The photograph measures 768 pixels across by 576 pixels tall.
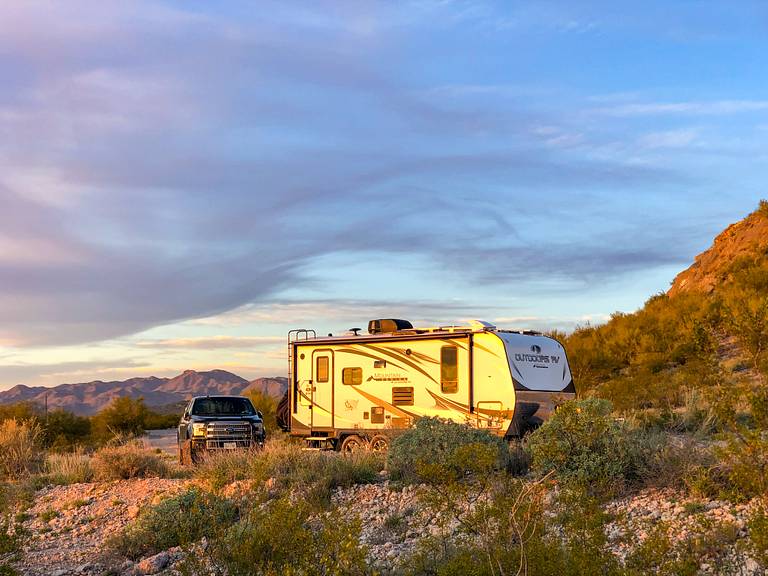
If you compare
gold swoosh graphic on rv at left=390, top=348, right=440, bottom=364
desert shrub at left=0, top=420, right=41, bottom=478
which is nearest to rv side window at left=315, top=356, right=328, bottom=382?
gold swoosh graphic on rv at left=390, top=348, right=440, bottom=364

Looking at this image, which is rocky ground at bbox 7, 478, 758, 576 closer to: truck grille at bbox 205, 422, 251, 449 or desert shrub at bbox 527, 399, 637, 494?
desert shrub at bbox 527, 399, 637, 494

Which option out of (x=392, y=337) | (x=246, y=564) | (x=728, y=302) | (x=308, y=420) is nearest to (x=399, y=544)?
(x=246, y=564)

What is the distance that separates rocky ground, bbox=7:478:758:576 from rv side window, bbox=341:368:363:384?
14.9ft

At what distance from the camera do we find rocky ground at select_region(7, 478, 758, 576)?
26.7 ft

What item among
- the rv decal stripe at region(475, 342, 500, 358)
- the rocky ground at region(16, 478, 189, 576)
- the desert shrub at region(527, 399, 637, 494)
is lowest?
the rocky ground at region(16, 478, 189, 576)

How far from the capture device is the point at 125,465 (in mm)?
15711

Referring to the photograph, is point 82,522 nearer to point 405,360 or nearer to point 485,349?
point 405,360

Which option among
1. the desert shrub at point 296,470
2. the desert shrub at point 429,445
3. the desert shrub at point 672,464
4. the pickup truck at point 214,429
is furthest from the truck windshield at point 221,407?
the desert shrub at point 672,464

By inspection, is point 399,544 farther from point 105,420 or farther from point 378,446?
point 105,420

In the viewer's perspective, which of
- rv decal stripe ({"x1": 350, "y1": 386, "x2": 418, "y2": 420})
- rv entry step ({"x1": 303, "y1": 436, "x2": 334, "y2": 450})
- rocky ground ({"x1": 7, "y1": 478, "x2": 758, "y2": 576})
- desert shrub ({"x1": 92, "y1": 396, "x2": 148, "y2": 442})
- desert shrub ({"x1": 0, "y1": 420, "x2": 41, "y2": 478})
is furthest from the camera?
desert shrub ({"x1": 92, "y1": 396, "x2": 148, "y2": 442})

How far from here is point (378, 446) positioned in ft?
55.5

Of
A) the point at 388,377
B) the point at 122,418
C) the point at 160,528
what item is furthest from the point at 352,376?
the point at 122,418

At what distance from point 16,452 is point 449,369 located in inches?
398

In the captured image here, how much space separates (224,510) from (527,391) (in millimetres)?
7121
